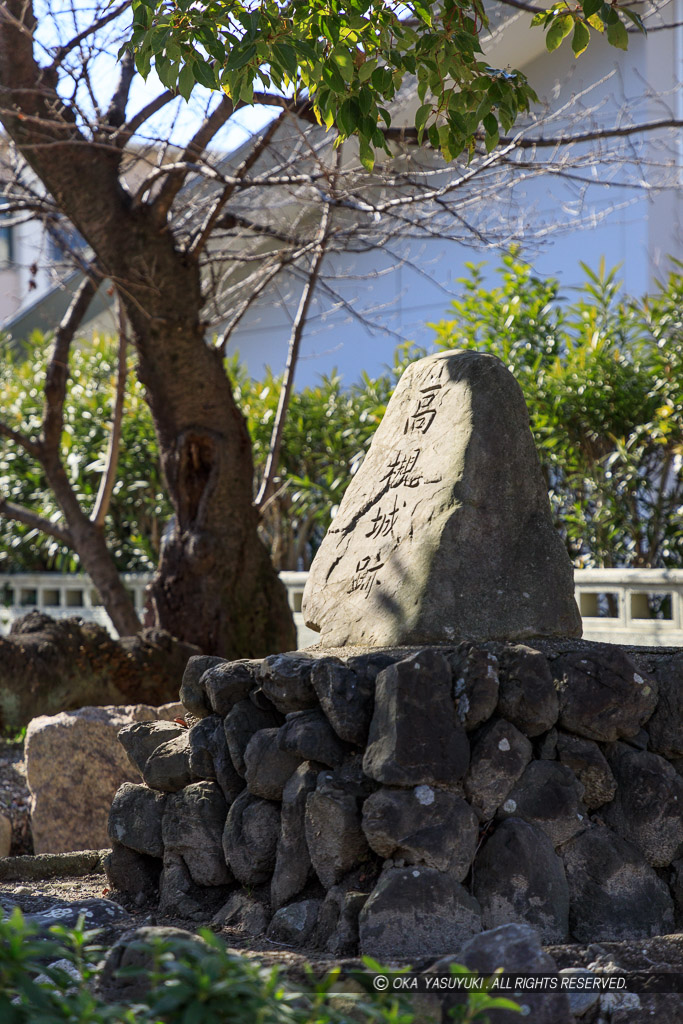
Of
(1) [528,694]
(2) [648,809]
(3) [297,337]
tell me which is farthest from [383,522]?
(3) [297,337]

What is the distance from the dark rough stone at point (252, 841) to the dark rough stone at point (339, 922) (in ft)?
0.93

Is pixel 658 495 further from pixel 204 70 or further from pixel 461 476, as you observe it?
pixel 204 70

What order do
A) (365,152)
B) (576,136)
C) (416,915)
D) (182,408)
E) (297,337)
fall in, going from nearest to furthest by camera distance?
(416,915), (365,152), (576,136), (182,408), (297,337)

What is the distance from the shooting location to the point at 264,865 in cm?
328

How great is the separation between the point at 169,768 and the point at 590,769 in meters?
1.47

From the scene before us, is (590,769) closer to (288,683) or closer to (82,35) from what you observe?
(288,683)

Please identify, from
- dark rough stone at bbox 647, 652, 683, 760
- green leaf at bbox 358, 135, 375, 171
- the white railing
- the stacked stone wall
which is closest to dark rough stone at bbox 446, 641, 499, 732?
the stacked stone wall

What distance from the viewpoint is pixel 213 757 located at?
3547 mm

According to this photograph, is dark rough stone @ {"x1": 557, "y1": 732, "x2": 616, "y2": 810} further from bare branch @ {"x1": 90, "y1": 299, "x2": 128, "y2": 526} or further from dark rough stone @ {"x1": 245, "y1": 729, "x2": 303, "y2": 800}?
bare branch @ {"x1": 90, "y1": 299, "x2": 128, "y2": 526}

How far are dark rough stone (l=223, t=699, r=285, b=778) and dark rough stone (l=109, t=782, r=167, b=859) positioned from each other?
0.39m

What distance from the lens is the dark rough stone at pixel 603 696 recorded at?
3.20 metres

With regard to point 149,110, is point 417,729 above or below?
below

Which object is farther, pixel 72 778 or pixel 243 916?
pixel 72 778

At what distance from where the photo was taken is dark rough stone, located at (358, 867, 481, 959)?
2.84m
